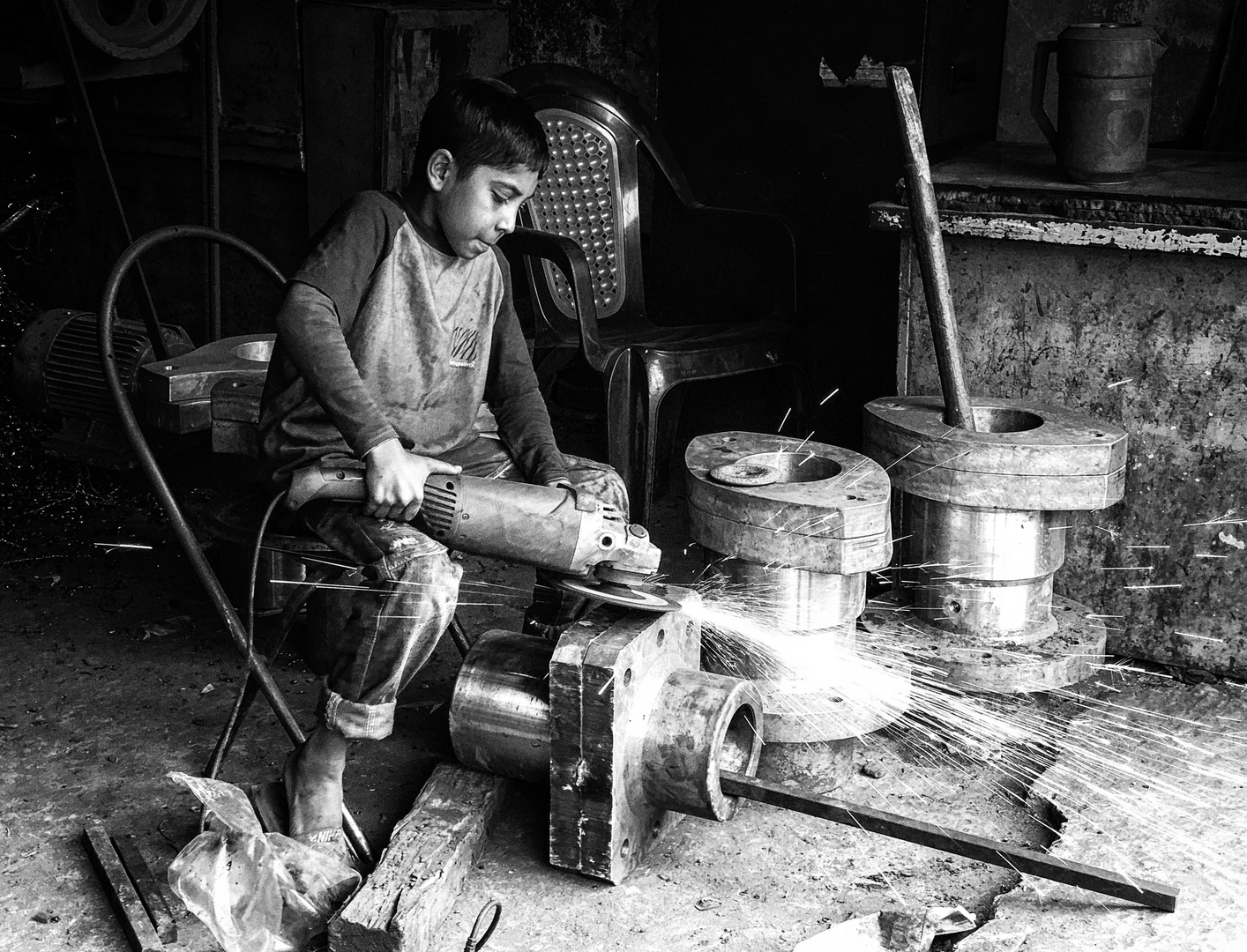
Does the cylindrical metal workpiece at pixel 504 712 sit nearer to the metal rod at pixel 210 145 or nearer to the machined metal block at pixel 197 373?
the machined metal block at pixel 197 373

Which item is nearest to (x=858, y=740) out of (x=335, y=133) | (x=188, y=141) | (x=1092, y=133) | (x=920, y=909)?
(x=920, y=909)

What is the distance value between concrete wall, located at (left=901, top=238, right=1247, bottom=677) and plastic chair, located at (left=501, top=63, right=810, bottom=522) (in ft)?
2.71

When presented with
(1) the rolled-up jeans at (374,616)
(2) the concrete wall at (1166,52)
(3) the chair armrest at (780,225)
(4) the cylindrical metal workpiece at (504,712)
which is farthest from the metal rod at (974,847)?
(2) the concrete wall at (1166,52)

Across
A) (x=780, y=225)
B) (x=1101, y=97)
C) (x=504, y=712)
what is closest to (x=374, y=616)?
(x=504, y=712)

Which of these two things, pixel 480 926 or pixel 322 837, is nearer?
pixel 480 926

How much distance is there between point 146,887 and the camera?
2.60 meters

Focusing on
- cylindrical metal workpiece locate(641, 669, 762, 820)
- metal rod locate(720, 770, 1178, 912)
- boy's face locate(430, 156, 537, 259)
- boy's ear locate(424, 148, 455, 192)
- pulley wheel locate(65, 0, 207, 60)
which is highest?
pulley wheel locate(65, 0, 207, 60)

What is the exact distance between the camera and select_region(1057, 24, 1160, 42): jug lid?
3449 mm

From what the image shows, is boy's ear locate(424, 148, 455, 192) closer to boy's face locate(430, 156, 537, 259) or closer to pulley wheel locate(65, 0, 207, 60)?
boy's face locate(430, 156, 537, 259)

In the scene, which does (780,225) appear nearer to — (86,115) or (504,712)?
(86,115)

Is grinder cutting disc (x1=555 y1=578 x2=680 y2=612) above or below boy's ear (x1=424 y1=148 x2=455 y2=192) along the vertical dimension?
below

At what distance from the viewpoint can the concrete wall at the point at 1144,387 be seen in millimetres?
3420

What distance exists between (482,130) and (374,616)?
102 cm

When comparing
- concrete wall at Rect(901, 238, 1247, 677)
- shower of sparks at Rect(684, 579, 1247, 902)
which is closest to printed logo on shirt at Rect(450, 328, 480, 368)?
shower of sparks at Rect(684, 579, 1247, 902)
